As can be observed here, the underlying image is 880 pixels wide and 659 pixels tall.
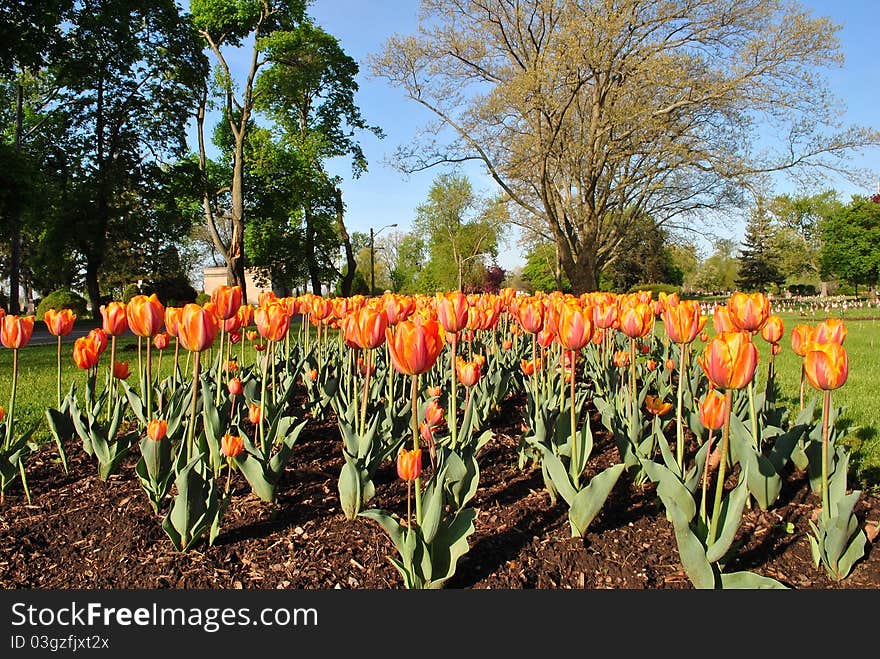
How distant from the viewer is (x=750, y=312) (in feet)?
8.32

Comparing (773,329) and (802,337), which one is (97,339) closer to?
(802,337)

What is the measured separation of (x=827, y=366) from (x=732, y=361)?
Answer: 266 mm

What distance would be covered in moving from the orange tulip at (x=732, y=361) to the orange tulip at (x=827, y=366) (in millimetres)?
160

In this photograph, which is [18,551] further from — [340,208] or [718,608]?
[340,208]

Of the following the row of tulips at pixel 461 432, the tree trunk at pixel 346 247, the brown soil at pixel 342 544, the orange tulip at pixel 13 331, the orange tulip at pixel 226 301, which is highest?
the tree trunk at pixel 346 247

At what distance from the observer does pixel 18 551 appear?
2.18 m

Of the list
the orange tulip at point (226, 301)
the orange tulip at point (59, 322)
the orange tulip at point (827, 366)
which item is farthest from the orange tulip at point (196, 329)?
the orange tulip at point (827, 366)

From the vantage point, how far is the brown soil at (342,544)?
202 centimetres

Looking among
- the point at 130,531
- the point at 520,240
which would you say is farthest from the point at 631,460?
the point at 520,240

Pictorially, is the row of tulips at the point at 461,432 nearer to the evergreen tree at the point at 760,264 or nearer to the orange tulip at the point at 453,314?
the orange tulip at the point at 453,314

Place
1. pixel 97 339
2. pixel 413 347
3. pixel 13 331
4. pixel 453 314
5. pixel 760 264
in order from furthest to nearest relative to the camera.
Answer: pixel 760 264 → pixel 97 339 → pixel 13 331 → pixel 453 314 → pixel 413 347

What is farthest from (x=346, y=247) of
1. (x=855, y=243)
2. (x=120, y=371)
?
(x=855, y=243)

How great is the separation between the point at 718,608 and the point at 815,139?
57.6 ft

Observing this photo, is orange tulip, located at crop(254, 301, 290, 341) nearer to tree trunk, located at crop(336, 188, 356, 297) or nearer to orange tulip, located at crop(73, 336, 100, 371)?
orange tulip, located at crop(73, 336, 100, 371)
